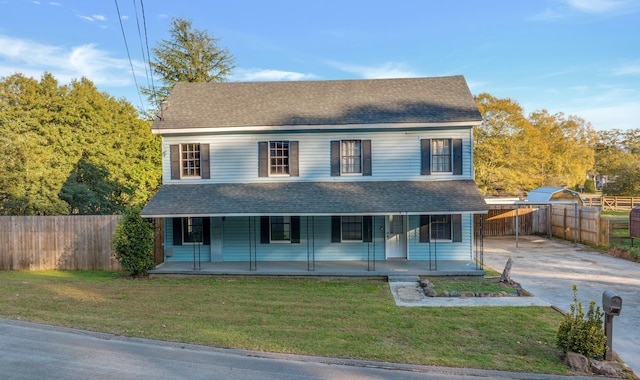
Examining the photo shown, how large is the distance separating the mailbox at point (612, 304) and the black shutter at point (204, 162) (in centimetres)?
1282

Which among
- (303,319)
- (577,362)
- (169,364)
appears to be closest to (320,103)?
(303,319)

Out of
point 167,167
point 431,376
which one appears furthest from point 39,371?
point 167,167

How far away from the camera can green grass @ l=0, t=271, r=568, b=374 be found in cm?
657

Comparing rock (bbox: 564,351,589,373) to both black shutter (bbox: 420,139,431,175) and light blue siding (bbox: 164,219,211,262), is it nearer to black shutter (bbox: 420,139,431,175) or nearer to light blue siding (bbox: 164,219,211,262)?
black shutter (bbox: 420,139,431,175)

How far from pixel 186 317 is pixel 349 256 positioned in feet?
24.7

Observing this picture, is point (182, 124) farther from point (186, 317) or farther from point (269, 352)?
point (269, 352)

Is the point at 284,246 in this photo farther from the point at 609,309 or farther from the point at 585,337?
the point at 609,309

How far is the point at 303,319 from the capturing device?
8422mm

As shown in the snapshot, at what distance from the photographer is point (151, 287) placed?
38.7 ft

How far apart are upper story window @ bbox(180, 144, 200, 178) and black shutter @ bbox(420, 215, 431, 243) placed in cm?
871

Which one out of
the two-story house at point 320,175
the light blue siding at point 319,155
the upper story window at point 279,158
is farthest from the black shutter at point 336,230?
the upper story window at point 279,158

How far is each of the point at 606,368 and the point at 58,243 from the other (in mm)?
16419

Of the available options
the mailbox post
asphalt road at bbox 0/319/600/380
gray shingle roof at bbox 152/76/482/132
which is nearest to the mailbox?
the mailbox post

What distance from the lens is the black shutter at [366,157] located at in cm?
1491
